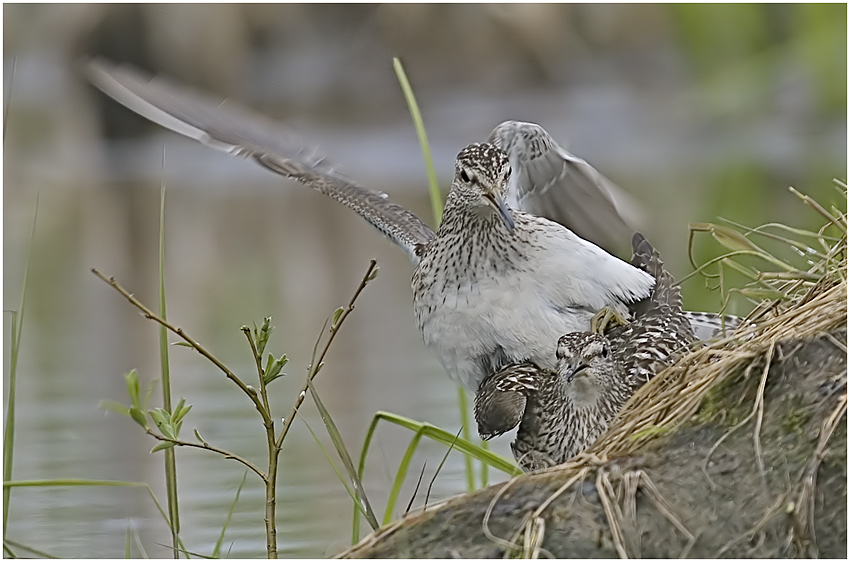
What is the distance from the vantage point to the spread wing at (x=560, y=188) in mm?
6570

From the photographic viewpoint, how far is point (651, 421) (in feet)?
14.0

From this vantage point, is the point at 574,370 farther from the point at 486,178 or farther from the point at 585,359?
the point at 486,178

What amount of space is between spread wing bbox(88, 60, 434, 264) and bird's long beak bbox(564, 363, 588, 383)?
1.61 m

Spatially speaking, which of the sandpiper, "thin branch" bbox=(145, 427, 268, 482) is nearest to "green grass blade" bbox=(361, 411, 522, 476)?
the sandpiper

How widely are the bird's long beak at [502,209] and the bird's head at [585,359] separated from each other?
2.29 feet

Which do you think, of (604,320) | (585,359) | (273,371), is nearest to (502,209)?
(604,320)

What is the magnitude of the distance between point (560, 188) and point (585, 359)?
1915 mm

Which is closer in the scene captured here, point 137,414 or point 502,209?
point 137,414

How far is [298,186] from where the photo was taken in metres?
18.6

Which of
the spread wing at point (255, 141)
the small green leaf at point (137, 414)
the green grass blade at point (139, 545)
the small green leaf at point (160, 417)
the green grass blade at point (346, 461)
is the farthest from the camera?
the spread wing at point (255, 141)

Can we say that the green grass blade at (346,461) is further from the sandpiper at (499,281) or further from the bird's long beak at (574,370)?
the sandpiper at (499,281)

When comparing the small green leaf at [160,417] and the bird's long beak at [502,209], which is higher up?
the bird's long beak at [502,209]

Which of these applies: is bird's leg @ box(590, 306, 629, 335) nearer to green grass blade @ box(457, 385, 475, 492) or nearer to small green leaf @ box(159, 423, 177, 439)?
green grass blade @ box(457, 385, 475, 492)

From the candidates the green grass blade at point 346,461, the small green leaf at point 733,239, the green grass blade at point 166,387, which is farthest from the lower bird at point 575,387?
the green grass blade at point 166,387
